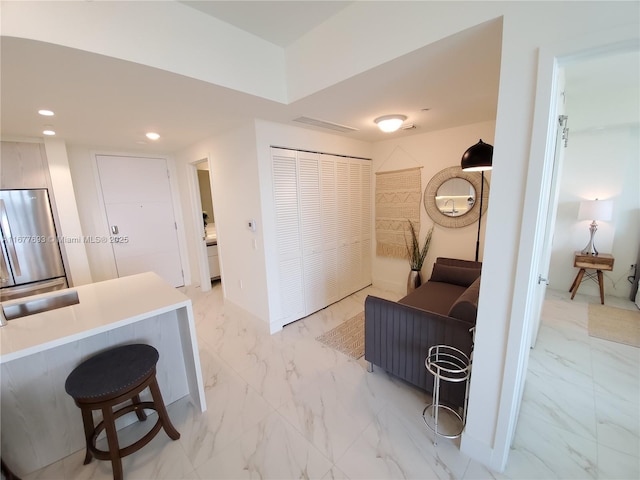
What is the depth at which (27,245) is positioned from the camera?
289 cm

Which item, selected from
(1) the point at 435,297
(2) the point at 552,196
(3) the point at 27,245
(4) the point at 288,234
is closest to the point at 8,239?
(3) the point at 27,245

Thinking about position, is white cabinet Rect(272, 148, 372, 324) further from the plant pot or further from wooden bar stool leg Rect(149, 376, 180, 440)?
wooden bar stool leg Rect(149, 376, 180, 440)

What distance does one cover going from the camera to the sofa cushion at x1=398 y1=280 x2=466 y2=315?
7.77 feet

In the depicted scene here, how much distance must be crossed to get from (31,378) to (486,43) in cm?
305

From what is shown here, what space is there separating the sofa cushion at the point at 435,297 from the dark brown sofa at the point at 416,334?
0.6 inches

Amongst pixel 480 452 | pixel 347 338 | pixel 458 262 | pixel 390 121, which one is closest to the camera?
pixel 480 452

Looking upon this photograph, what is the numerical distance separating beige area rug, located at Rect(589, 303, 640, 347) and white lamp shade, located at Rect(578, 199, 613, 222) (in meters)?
1.12

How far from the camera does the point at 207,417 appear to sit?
71.9 inches

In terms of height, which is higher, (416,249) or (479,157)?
(479,157)

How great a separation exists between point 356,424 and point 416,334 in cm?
73

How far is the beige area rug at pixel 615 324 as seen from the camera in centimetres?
255

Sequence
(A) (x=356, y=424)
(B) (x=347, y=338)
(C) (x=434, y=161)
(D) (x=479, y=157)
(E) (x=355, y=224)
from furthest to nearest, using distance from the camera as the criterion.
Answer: (E) (x=355, y=224)
(C) (x=434, y=161)
(B) (x=347, y=338)
(D) (x=479, y=157)
(A) (x=356, y=424)

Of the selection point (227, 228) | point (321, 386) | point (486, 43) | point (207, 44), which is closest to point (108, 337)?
point (321, 386)

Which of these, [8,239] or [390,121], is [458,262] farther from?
[8,239]
